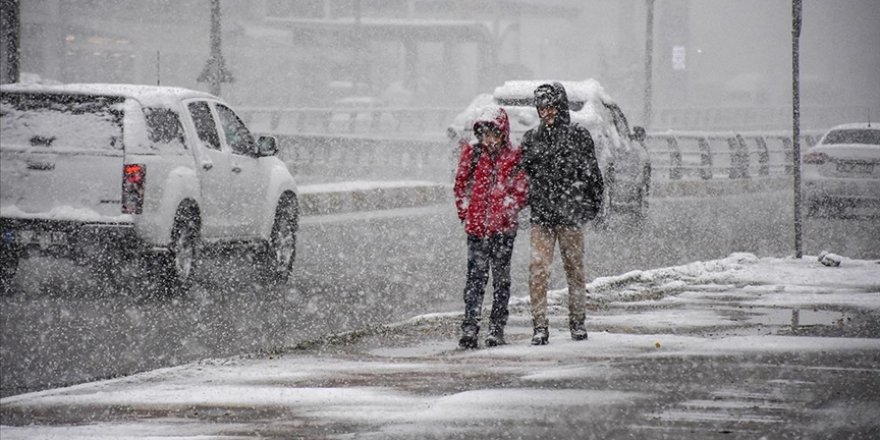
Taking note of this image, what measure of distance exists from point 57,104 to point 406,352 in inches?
174

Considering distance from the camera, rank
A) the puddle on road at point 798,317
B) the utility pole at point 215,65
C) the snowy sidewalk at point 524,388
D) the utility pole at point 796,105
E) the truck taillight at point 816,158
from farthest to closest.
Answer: the utility pole at point 215,65
the truck taillight at point 816,158
the utility pole at point 796,105
the puddle on road at point 798,317
the snowy sidewalk at point 524,388

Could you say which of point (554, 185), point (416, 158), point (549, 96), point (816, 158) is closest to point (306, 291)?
point (554, 185)

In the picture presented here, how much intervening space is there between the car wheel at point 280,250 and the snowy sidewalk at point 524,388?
334cm

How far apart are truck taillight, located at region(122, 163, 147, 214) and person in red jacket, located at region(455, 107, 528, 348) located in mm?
3560

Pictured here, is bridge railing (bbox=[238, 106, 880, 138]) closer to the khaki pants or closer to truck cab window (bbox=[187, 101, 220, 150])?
truck cab window (bbox=[187, 101, 220, 150])

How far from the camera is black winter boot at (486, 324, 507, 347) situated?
31.5 ft

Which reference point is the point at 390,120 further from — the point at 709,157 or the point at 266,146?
the point at 266,146

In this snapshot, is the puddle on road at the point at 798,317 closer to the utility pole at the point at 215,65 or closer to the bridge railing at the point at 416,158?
the utility pole at the point at 215,65

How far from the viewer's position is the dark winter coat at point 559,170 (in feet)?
31.1

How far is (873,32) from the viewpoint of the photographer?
13075cm

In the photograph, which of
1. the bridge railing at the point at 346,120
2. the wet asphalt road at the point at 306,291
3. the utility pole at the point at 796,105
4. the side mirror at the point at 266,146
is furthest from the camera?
the bridge railing at the point at 346,120

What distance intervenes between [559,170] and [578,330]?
3.50 feet

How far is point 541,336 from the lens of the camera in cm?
961

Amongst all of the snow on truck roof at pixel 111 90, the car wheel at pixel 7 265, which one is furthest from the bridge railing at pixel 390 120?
the car wheel at pixel 7 265
